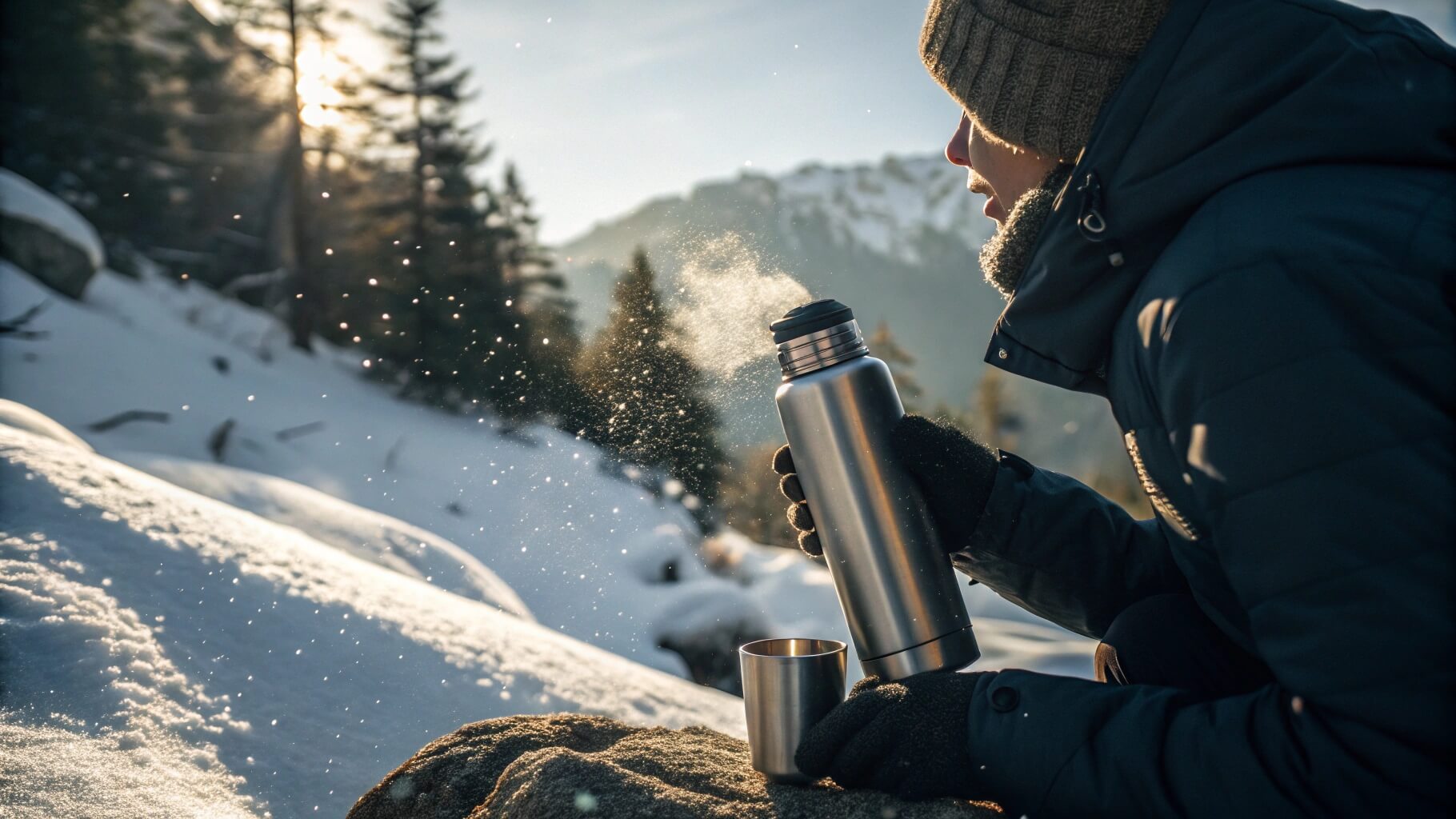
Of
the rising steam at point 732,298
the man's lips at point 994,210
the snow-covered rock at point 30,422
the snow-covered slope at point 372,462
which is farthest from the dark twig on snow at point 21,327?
the man's lips at point 994,210

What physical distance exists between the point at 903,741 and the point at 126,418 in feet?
36.6

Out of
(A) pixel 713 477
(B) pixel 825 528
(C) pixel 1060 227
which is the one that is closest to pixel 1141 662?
(B) pixel 825 528

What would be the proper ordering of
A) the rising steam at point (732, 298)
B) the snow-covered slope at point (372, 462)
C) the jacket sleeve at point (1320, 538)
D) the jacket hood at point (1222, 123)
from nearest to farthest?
the jacket sleeve at point (1320, 538) < the jacket hood at point (1222, 123) < the rising steam at point (732, 298) < the snow-covered slope at point (372, 462)

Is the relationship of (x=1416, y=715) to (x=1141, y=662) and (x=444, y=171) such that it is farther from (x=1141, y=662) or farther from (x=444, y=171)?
(x=444, y=171)

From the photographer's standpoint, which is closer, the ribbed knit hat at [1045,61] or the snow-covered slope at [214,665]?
the ribbed knit hat at [1045,61]

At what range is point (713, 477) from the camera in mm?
17391

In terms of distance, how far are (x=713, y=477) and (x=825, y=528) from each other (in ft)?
51.8

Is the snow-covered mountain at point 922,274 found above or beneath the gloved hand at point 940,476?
above

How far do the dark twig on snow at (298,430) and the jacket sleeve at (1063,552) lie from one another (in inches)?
478

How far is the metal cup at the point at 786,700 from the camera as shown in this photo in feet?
4.83

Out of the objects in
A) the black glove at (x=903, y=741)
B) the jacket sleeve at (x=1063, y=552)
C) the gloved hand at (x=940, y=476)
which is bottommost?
the black glove at (x=903, y=741)

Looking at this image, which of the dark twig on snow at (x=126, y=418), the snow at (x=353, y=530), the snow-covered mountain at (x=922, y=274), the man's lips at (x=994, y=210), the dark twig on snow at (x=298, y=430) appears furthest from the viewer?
the snow-covered mountain at (x=922, y=274)

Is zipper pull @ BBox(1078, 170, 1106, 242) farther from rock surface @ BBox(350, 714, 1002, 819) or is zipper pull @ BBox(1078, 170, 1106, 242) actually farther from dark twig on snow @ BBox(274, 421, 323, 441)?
dark twig on snow @ BBox(274, 421, 323, 441)

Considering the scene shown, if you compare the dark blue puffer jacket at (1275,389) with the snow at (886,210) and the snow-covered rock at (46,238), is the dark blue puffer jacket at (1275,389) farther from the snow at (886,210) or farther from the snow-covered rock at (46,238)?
the snow at (886,210)
